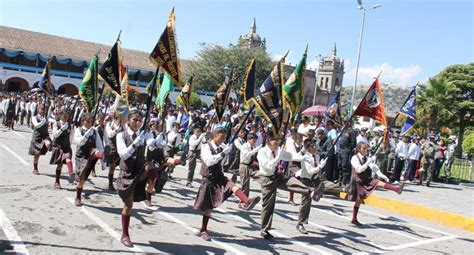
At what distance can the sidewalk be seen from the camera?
409 inches

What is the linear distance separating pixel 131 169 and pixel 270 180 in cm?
233

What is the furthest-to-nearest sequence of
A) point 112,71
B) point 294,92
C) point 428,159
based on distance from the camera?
point 428,159
point 112,71
point 294,92

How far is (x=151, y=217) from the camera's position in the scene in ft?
24.9

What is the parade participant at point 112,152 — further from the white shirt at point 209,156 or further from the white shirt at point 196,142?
the white shirt at point 209,156

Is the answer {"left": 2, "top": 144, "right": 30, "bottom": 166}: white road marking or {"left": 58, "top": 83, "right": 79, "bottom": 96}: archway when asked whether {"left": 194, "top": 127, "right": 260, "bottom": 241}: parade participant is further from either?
{"left": 58, "top": 83, "right": 79, "bottom": 96}: archway

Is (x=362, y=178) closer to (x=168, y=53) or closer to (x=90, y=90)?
(x=168, y=53)

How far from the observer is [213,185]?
264 inches

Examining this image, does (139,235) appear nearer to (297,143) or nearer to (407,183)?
(297,143)

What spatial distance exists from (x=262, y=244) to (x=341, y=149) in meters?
7.05

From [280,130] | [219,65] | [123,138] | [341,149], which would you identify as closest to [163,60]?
[123,138]

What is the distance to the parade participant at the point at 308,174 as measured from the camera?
771 cm

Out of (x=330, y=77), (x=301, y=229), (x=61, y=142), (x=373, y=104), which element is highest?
(x=330, y=77)

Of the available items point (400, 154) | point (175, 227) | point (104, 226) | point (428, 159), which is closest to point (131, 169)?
point (104, 226)

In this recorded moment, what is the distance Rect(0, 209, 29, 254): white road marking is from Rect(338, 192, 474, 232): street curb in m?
8.54
